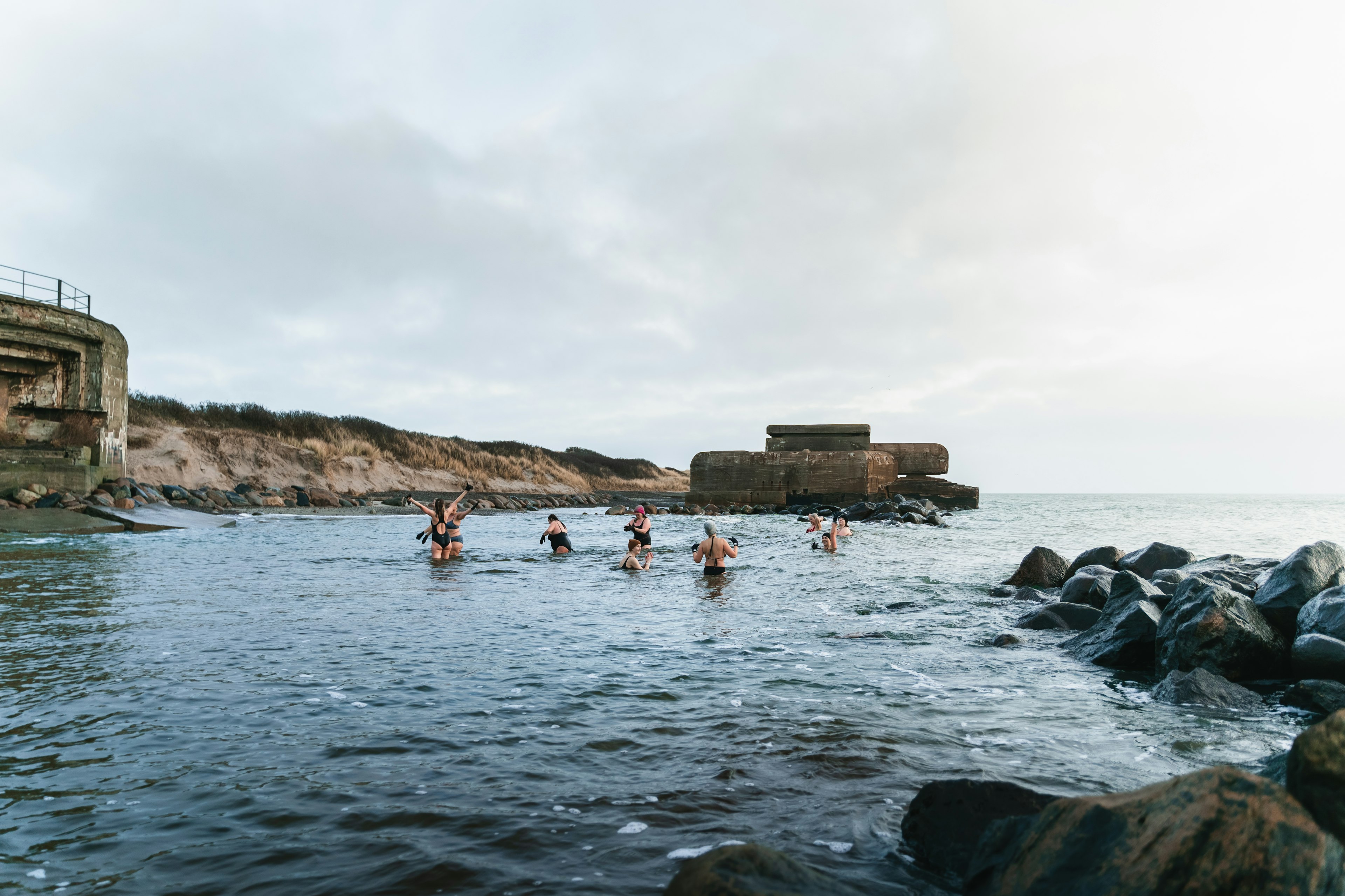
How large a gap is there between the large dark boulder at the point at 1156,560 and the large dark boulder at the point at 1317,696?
5696mm

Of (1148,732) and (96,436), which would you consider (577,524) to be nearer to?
(96,436)

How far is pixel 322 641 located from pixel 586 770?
163 inches

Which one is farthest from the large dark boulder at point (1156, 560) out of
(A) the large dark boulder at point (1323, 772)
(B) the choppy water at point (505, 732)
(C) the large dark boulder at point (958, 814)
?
(A) the large dark boulder at point (1323, 772)

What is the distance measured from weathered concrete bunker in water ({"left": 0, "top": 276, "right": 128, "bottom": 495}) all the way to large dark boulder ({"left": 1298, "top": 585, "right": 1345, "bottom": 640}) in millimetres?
28480

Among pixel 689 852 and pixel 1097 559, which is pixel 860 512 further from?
pixel 689 852

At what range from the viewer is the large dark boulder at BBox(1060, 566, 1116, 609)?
8531 millimetres

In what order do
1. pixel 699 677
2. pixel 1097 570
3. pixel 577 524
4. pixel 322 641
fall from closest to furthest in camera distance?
pixel 699 677
pixel 322 641
pixel 1097 570
pixel 577 524

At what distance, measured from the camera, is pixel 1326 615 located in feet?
18.4

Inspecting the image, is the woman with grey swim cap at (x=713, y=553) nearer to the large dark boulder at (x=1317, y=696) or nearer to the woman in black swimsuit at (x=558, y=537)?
the woman in black swimsuit at (x=558, y=537)

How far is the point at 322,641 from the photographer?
6.61m

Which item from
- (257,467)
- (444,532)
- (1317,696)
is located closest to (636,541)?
(444,532)

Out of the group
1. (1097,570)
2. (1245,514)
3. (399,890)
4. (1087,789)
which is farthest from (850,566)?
(1245,514)

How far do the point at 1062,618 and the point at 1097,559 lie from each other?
13.7 ft

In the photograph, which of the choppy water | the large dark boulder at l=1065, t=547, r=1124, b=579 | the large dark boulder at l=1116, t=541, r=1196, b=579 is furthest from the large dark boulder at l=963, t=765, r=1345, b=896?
the large dark boulder at l=1065, t=547, r=1124, b=579
